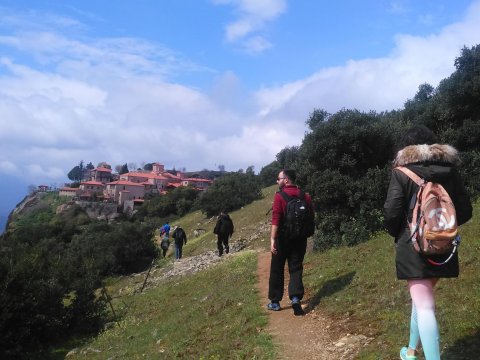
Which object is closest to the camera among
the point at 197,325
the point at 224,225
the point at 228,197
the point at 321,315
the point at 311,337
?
the point at 311,337

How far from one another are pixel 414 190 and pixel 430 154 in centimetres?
35

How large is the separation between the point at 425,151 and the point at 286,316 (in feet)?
13.8

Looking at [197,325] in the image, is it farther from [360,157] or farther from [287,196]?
[360,157]

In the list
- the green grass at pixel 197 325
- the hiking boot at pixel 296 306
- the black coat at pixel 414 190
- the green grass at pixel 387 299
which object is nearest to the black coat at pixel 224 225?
the green grass at pixel 197 325

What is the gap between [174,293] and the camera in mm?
14719

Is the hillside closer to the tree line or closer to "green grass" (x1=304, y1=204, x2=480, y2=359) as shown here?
"green grass" (x1=304, y1=204, x2=480, y2=359)

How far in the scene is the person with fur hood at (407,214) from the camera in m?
3.88

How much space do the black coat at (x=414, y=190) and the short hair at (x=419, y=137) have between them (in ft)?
0.34

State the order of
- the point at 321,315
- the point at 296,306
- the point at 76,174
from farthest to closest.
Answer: the point at 76,174
the point at 296,306
the point at 321,315

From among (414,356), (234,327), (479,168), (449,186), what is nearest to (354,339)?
(414,356)

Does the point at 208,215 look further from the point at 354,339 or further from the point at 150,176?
the point at 150,176

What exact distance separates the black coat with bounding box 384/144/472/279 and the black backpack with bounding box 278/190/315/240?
118 inches

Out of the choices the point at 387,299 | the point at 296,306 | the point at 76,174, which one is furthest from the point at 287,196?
the point at 76,174

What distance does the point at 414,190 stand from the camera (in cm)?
400
